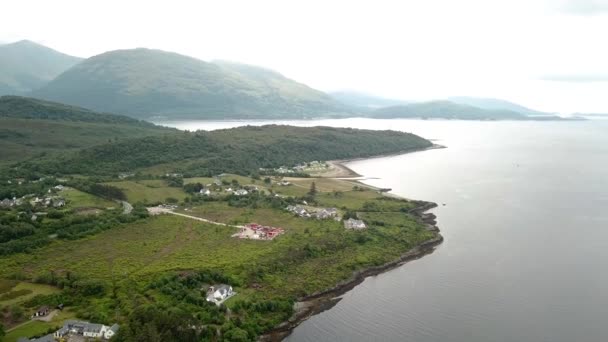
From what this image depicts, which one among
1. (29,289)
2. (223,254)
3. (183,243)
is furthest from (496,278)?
(29,289)

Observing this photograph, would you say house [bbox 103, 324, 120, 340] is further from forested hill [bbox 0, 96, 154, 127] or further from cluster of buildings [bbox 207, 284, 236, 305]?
forested hill [bbox 0, 96, 154, 127]

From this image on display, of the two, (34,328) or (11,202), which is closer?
(34,328)

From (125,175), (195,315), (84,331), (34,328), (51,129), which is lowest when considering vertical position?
(34,328)

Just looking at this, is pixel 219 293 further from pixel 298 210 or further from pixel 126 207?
pixel 126 207

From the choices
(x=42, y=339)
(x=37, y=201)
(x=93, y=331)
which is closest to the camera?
(x=42, y=339)

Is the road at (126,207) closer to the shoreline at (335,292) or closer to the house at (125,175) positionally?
the house at (125,175)

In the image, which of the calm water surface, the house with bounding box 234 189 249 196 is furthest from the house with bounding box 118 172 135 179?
the calm water surface

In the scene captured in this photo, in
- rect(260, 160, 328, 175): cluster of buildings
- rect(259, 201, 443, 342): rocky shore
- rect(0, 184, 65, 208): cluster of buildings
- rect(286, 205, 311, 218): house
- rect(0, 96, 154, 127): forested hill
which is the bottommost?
rect(259, 201, 443, 342): rocky shore
